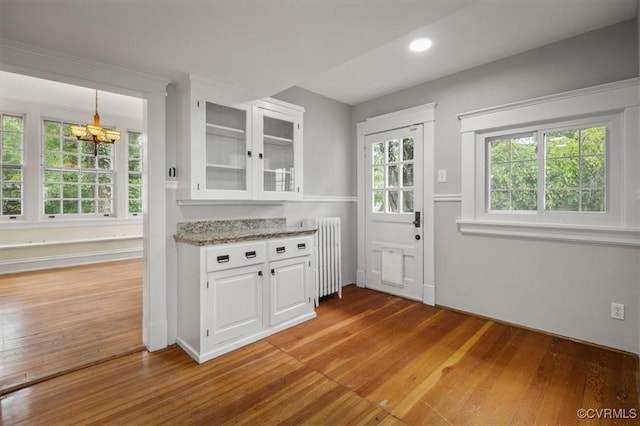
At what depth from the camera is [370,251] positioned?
13.0 ft

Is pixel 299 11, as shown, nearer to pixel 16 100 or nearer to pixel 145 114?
pixel 145 114

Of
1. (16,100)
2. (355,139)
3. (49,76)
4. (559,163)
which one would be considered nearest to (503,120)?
(559,163)

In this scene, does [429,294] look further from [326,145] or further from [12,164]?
[12,164]

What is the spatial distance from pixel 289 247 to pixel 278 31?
5.71ft

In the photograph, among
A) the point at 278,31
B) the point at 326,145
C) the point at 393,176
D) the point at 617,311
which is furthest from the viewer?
the point at 326,145

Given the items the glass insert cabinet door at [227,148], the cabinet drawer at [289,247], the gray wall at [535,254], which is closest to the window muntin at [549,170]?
the gray wall at [535,254]

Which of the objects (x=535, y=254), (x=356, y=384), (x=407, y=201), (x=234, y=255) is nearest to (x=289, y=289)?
(x=234, y=255)

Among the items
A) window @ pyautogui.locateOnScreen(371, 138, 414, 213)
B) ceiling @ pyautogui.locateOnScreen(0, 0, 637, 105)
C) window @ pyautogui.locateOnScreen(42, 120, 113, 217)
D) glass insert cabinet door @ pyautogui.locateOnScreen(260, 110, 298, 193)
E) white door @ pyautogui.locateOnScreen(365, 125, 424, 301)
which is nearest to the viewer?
ceiling @ pyautogui.locateOnScreen(0, 0, 637, 105)

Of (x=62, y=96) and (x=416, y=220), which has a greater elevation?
(x=62, y=96)

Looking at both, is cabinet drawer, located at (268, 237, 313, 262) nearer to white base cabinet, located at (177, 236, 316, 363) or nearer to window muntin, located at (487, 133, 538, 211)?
white base cabinet, located at (177, 236, 316, 363)

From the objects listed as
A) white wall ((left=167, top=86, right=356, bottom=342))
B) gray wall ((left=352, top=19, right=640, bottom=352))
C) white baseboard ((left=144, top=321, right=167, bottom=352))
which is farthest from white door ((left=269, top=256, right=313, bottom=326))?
gray wall ((left=352, top=19, right=640, bottom=352))

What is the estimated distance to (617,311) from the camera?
91.4 inches

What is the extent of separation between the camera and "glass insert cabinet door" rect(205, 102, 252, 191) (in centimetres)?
259

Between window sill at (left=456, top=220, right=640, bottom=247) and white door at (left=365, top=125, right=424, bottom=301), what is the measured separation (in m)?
0.59
